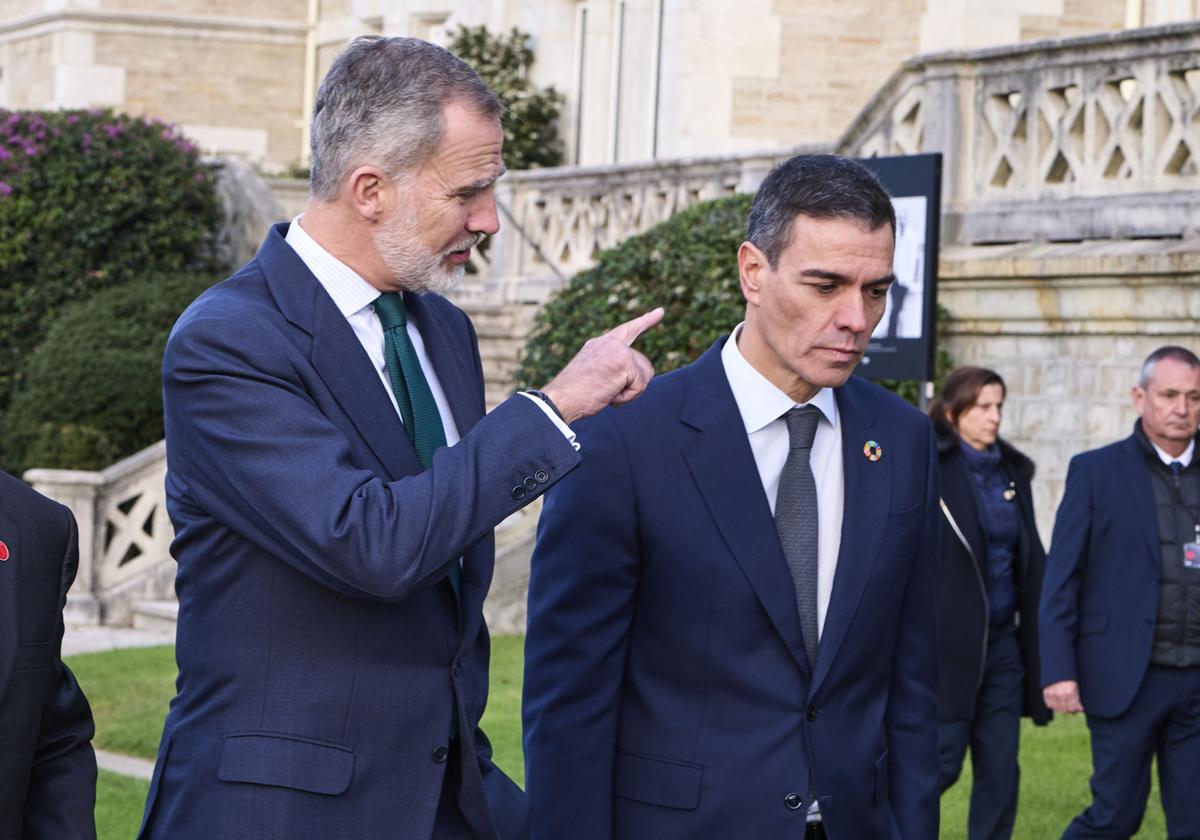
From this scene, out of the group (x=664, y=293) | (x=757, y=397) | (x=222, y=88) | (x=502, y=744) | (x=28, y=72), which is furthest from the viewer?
(x=28, y=72)

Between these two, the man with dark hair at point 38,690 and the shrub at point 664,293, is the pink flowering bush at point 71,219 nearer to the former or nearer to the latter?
the shrub at point 664,293

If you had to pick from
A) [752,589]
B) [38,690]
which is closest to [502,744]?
[752,589]

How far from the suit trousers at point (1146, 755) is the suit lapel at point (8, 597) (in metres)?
5.06

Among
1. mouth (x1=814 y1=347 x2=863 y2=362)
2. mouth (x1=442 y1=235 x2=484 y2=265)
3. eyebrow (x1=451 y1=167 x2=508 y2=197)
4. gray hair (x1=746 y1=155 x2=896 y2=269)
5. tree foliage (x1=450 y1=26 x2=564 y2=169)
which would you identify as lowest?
mouth (x1=814 y1=347 x2=863 y2=362)

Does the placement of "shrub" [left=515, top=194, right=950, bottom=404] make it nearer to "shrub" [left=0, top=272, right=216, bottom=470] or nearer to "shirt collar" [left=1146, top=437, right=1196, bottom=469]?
"shrub" [left=0, top=272, right=216, bottom=470]

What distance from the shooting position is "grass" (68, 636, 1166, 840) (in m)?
8.30

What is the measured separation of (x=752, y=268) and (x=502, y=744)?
597cm

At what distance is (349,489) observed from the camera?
10.0ft

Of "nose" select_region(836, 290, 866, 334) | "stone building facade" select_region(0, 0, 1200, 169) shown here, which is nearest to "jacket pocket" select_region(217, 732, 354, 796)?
"nose" select_region(836, 290, 866, 334)

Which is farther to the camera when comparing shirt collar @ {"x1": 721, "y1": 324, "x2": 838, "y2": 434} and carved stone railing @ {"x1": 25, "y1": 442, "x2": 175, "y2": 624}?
carved stone railing @ {"x1": 25, "y1": 442, "x2": 175, "y2": 624}

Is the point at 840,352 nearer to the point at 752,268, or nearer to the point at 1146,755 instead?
the point at 752,268

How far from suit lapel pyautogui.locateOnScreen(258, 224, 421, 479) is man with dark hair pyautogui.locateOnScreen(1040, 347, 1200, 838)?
15.6 feet

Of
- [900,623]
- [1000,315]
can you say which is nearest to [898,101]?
[1000,315]

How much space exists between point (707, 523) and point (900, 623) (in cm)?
51
